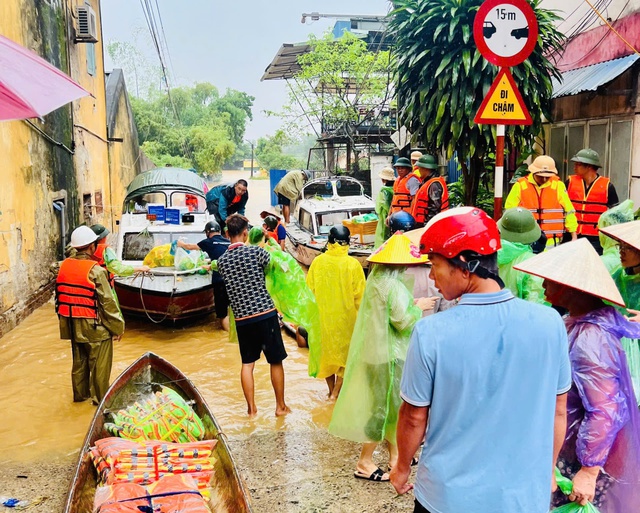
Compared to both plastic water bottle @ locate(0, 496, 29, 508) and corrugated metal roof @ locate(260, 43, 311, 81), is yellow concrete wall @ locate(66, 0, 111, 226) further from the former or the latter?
plastic water bottle @ locate(0, 496, 29, 508)

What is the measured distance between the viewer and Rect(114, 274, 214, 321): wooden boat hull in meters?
8.70

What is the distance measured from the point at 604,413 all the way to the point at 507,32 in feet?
11.9

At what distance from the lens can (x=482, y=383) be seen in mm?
1998

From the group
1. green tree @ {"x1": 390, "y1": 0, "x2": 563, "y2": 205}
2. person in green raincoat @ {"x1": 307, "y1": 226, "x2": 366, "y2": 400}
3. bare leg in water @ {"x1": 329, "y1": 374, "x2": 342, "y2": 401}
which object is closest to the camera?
person in green raincoat @ {"x1": 307, "y1": 226, "x2": 366, "y2": 400}

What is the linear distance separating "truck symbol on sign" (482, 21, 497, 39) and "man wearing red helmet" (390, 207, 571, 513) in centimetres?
348

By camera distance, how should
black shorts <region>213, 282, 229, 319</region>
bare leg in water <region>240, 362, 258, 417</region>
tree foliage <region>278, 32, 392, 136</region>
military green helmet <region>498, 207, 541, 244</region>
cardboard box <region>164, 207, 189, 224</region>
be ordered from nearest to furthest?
military green helmet <region>498, 207, 541, 244</region> → bare leg in water <region>240, 362, 258, 417</region> → black shorts <region>213, 282, 229, 319</region> → cardboard box <region>164, 207, 189, 224</region> → tree foliage <region>278, 32, 392, 136</region>

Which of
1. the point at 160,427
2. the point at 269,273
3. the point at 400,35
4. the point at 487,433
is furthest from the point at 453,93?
the point at 487,433

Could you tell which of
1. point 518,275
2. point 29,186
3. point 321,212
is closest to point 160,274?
point 29,186

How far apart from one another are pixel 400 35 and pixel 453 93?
1245 mm

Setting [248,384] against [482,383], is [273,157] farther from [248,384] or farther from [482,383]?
[482,383]

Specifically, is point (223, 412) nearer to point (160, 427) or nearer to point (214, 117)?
point (160, 427)

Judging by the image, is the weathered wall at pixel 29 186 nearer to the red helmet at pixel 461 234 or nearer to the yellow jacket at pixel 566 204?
the yellow jacket at pixel 566 204

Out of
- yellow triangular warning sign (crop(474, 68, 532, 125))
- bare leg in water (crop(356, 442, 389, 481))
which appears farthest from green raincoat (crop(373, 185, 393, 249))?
bare leg in water (crop(356, 442, 389, 481))

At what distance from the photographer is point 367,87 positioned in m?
23.1
